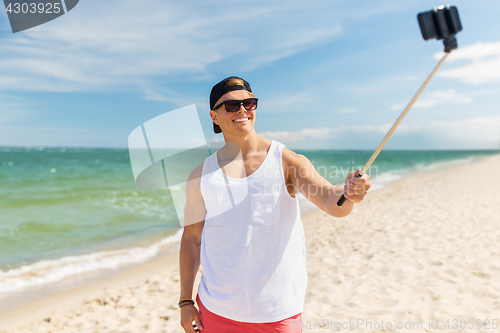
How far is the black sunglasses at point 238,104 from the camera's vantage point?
5.23 feet

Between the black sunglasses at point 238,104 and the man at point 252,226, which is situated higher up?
the black sunglasses at point 238,104

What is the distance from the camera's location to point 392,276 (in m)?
4.49

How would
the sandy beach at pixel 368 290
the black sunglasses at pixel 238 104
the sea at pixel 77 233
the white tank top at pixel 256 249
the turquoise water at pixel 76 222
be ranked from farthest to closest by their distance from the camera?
the turquoise water at pixel 76 222 → the sea at pixel 77 233 → the sandy beach at pixel 368 290 → the black sunglasses at pixel 238 104 → the white tank top at pixel 256 249

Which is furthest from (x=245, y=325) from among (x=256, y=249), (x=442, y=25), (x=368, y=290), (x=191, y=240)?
(x=368, y=290)

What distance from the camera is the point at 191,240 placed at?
1833 mm

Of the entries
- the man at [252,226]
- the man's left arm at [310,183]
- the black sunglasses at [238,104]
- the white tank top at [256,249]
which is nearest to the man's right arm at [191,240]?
the man at [252,226]

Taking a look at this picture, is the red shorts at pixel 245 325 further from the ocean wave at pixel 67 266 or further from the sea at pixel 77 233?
the ocean wave at pixel 67 266

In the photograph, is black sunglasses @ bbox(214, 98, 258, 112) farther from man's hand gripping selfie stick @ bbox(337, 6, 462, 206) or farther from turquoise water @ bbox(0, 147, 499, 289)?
turquoise water @ bbox(0, 147, 499, 289)

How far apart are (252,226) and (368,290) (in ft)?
10.9

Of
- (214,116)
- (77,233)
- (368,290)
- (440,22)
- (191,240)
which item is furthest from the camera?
(77,233)

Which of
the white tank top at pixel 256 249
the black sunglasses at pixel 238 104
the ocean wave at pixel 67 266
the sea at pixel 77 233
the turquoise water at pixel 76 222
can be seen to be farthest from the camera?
the turquoise water at pixel 76 222

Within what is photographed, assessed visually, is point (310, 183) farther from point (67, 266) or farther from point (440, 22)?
point (67, 266)

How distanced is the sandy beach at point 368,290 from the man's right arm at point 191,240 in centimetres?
213

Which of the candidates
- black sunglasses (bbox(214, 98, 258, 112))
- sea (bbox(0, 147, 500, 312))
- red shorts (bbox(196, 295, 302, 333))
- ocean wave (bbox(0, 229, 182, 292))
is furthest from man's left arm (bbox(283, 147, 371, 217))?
ocean wave (bbox(0, 229, 182, 292))
